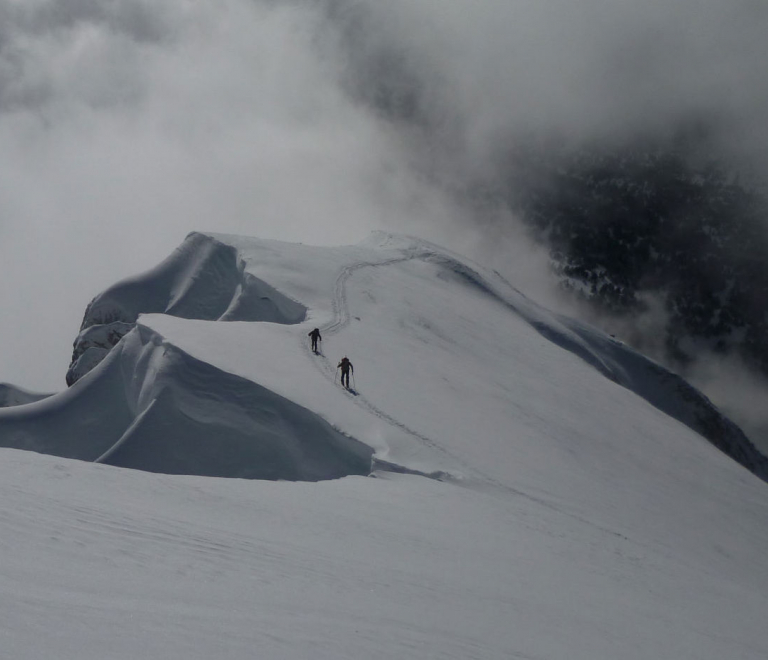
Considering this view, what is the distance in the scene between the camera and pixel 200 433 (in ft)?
68.9

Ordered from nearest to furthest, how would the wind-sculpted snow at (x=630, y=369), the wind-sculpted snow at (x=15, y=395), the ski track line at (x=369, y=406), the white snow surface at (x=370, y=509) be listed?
the white snow surface at (x=370, y=509) → the ski track line at (x=369, y=406) → the wind-sculpted snow at (x=15, y=395) → the wind-sculpted snow at (x=630, y=369)

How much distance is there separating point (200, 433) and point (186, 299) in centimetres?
1624

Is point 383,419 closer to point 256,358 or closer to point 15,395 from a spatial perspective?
point 256,358

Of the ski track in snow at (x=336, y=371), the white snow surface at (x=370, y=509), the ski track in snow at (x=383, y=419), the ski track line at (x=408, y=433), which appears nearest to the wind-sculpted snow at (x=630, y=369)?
the white snow surface at (x=370, y=509)

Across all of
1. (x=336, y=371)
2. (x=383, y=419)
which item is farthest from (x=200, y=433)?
(x=336, y=371)

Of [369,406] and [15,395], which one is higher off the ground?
[369,406]

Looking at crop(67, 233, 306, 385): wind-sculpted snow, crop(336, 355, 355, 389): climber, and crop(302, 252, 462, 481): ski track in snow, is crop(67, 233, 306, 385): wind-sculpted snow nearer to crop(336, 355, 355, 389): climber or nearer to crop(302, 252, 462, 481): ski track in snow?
crop(302, 252, 462, 481): ski track in snow

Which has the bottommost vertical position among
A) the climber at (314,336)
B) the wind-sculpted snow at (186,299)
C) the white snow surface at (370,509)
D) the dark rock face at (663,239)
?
the white snow surface at (370,509)

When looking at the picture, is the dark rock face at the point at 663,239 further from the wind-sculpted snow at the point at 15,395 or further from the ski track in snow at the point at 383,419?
the wind-sculpted snow at the point at 15,395

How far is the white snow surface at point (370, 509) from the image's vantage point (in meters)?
9.75

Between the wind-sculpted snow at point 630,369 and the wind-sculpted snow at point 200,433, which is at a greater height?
the wind-sculpted snow at point 630,369

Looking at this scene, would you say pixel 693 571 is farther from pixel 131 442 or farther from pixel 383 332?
pixel 383 332

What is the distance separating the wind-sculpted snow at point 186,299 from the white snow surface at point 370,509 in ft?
2.82

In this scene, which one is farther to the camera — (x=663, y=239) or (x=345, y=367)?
(x=663, y=239)
